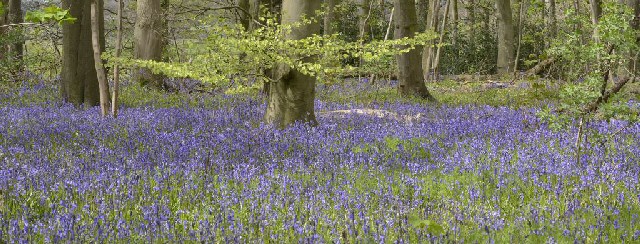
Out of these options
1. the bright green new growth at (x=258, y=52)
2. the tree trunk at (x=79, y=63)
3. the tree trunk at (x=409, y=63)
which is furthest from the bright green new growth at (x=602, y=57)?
the tree trunk at (x=79, y=63)

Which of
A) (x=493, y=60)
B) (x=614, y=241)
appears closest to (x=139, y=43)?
(x=614, y=241)

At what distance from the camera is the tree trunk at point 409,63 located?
1475 centimetres

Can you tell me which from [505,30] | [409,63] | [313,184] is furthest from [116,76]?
[505,30]

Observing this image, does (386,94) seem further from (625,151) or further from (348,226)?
(348,226)

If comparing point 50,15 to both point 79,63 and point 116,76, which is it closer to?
point 116,76

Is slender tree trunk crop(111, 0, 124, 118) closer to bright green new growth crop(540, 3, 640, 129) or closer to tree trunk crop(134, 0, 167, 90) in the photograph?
tree trunk crop(134, 0, 167, 90)

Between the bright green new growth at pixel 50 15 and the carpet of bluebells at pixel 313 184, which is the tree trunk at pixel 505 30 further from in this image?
the bright green new growth at pixel 50 15

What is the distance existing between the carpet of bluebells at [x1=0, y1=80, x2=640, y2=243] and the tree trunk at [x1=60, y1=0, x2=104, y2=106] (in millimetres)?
3338

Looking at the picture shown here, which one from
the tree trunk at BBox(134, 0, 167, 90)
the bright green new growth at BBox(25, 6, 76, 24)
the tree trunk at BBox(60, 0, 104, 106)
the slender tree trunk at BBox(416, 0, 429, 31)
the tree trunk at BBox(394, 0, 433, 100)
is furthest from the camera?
the slender tree trunk at BBox(416, 0, 429, 31)

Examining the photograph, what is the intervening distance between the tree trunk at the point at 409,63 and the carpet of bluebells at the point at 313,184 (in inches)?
240

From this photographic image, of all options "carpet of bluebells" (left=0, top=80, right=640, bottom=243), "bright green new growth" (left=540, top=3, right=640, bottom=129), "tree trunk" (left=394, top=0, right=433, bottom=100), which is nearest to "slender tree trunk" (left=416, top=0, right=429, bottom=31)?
"tree trunk" (left=394, top=0, right=433, bottom=100)

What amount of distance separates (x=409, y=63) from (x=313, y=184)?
10.1m

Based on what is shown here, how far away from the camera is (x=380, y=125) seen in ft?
30.2

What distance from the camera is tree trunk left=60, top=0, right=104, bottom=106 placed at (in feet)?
40.4
